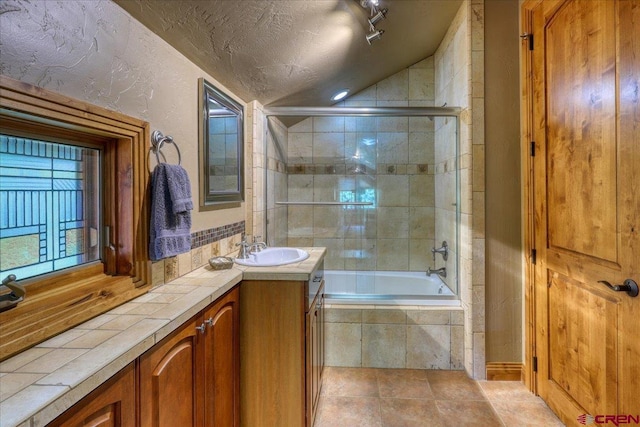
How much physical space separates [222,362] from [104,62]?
4.10ft

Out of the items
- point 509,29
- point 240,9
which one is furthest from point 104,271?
point 509,29

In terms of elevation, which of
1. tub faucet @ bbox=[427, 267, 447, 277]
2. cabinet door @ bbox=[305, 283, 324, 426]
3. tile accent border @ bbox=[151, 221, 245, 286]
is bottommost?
cabinet door @ bbox=[305, 283, 324, 426]

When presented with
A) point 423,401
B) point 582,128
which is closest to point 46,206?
point 423,401

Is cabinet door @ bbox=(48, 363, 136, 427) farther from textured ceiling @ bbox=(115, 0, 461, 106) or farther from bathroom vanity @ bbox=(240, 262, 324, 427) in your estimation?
textured ceiling @ bbox=(115, 0, 461, 106)

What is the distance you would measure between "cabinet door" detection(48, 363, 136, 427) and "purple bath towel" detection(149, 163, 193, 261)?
588 millimetres

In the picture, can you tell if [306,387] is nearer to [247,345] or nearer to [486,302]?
[247,345]

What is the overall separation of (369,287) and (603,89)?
83.7 inches

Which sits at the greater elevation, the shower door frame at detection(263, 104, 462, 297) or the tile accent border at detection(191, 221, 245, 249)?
the shower door frame at detection(263, 104, 462, 297)

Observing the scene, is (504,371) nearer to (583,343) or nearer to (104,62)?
(583,343)

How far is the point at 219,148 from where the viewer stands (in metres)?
2.01

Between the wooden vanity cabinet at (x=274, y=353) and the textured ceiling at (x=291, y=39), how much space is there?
121 centimetres

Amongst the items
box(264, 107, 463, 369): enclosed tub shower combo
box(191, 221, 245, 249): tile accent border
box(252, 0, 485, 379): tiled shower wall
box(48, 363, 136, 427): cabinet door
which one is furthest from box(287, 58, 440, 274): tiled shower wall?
box(48, 363, 136, 427): cabinet door

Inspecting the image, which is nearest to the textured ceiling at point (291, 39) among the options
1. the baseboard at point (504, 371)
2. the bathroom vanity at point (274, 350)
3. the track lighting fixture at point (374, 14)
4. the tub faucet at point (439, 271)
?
the track lighting fixture at point (374, 14)

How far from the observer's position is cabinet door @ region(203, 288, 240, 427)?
126cm
